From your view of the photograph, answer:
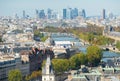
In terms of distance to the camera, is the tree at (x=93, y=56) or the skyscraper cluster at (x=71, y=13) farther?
the skyscraper cluster at (x=71, y=13)

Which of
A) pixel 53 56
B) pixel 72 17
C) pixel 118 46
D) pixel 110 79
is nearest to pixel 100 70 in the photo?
pixel 110 79

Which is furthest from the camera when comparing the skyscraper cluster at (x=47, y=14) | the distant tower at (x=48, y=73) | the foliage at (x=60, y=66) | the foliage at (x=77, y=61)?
the skyscraper cluster at (x=47, y=14)

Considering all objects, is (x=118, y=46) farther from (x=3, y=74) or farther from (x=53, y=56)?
(x=3, y=74)

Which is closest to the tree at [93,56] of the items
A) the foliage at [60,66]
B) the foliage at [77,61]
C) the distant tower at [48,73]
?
the foliage at [77,61]

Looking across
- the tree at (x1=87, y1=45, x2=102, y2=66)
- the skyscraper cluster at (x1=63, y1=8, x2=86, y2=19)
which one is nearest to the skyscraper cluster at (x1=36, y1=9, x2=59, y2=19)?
the skyscraper cluster at (x1=63, y1=8, x2=86, y2=19)

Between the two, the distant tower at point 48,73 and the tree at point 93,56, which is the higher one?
the distant tower at point 48,73

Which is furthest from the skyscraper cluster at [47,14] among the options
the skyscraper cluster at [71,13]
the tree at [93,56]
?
the tree at [93,56]

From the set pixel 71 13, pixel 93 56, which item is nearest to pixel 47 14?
pixel 71 13

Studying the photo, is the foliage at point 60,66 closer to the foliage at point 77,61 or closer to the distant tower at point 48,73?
the foliage at point 77,61

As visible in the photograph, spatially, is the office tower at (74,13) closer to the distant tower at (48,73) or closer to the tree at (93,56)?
the tree at (93,56)

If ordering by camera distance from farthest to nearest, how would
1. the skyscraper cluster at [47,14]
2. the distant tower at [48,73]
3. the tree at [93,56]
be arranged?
the skyscraper cluster at [47,14] < the tree at [93,56] < the distant tower at [48,73]

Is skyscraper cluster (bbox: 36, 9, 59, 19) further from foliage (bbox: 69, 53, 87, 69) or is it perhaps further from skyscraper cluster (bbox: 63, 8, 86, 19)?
foliage (bbox: 69, 53, 87, 69)
